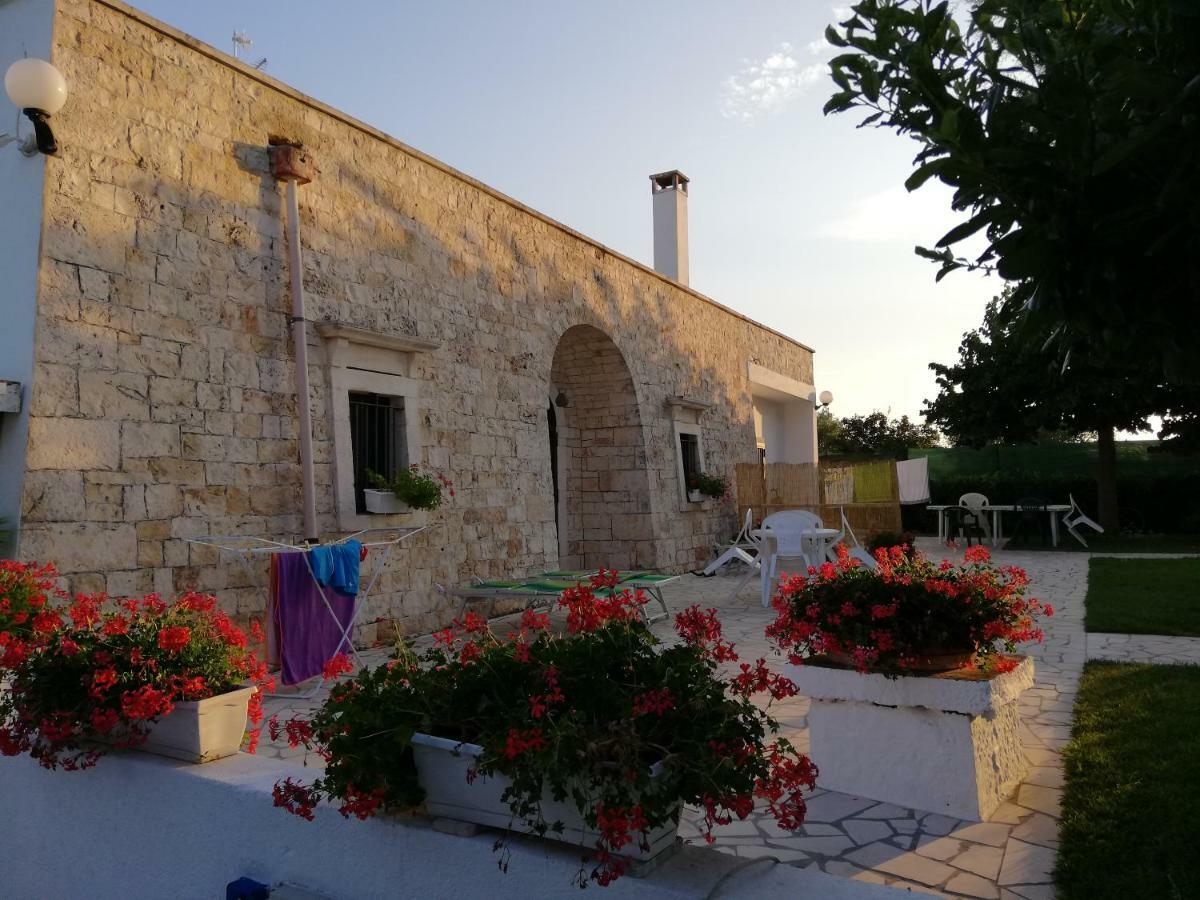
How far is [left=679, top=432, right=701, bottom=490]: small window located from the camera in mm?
11453

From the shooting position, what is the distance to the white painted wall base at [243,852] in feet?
5.05

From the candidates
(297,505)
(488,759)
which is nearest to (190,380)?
(297,505)

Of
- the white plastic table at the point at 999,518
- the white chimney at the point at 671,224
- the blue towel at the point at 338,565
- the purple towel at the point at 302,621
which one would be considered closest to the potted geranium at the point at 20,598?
the purple towel at the point at 302,621

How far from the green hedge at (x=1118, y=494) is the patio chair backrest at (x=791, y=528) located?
8.45 metres

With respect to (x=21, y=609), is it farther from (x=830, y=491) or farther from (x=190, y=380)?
(x=830, y=491)

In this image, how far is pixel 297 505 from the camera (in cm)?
583

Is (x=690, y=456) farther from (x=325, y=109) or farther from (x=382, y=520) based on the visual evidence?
(x=325, y=109)

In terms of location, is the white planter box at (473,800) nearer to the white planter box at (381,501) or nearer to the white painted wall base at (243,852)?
the white painted wall base at (243,852)

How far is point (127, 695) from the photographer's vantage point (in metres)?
2.22

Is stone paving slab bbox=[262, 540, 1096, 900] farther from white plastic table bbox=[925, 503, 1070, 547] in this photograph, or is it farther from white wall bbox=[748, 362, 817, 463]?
white wall bbox=[748, 362, 817, 463]

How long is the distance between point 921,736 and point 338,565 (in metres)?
3.41

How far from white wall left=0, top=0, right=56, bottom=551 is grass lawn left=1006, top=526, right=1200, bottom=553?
13.1 m

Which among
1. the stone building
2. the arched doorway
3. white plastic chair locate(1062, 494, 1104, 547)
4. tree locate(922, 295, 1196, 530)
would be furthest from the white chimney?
white plastic chair locate(1062, 494, 1104, 547)

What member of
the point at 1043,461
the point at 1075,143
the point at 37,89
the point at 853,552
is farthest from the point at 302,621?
the point at 1043,461
